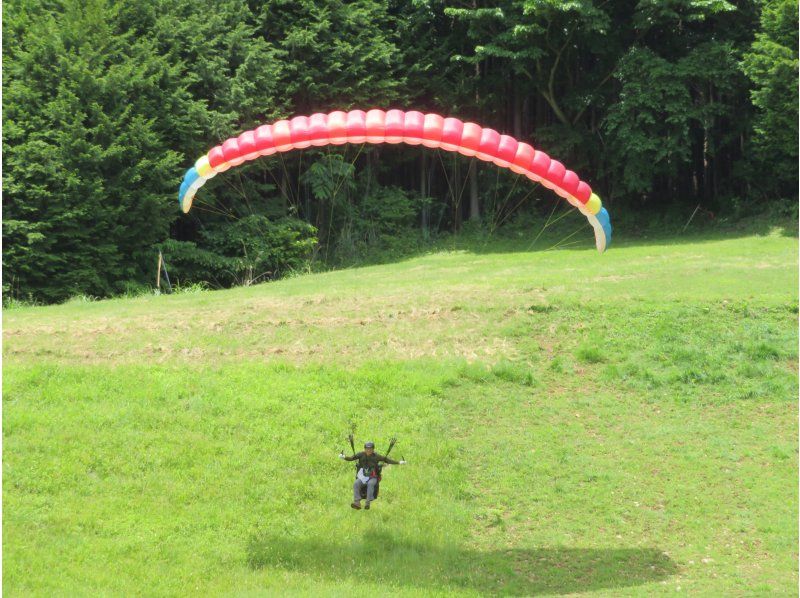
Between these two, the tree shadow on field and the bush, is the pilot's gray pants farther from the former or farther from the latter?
the bush

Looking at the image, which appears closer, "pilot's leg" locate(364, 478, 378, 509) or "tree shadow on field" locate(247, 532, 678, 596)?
"pilot's leg" locate(364, 478, 378, 509)

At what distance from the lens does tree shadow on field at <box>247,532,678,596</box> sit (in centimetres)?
1451

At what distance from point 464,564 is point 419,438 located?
12.5ft

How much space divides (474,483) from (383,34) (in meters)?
25.7

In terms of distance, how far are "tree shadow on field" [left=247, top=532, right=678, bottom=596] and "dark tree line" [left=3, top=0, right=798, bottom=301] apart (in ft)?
48.7

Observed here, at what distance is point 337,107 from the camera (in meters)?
37.5

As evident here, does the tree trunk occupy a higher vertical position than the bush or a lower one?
higher

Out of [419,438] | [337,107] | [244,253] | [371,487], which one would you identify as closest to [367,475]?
[371,487]

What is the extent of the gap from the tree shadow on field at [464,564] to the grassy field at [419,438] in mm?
45

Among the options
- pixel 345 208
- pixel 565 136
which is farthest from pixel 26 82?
pixel 565 136

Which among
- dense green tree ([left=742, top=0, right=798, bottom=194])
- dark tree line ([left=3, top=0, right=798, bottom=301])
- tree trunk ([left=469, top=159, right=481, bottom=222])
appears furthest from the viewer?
tree trunk ([left=469, top=159, right=481, bottom=222])

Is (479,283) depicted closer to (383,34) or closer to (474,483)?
(474,483)

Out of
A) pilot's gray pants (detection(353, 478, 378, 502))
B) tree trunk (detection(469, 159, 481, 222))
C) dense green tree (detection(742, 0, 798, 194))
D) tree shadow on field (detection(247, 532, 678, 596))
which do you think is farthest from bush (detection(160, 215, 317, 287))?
pilot's gray pants (detection(353, 478, 378, 502))

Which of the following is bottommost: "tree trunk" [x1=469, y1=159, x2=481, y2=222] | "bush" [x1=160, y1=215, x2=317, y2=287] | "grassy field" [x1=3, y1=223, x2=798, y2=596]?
"grassy field" [x1=3, y1=223, x2=798, y2=596]
